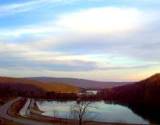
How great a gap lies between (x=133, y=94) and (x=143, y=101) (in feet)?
78.8

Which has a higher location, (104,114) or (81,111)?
(104,114)

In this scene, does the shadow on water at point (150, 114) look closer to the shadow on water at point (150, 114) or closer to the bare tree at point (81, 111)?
the shadow on water at point (150, 114)

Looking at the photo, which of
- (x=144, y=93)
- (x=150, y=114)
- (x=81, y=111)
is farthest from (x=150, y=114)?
(x=144, y=93)

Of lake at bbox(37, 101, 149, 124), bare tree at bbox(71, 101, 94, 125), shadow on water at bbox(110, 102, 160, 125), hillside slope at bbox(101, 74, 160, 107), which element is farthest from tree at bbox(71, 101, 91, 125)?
hillside slope at bbox(101, 74, 160, 107)

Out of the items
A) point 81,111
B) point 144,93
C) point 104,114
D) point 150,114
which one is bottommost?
point 81,111

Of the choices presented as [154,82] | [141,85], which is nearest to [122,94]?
[141,85]

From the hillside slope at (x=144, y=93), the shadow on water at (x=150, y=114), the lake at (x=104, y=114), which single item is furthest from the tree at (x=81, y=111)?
the hillside slope at (x=144, y=93)

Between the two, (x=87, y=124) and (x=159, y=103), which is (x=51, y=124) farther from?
(x=159, y=103)

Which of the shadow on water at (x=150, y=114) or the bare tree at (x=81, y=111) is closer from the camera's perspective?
the bare tree at (x=81, y=111)

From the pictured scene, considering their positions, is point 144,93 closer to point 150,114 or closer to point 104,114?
point 150,114

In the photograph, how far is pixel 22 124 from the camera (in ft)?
184

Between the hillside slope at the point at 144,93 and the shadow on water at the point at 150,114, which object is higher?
the hillside slope at the point at 144,93

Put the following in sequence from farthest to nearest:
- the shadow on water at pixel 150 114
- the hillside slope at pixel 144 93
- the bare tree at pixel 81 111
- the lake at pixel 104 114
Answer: the hillside slope at pixel 144 93
the shadow on water at pixel 150 114
the lake at pixel 104 114
the bare tree at pixel 81 111

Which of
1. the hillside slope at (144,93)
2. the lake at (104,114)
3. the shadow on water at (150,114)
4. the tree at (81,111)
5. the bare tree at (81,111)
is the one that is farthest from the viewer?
the hillside slope at (144,93)
